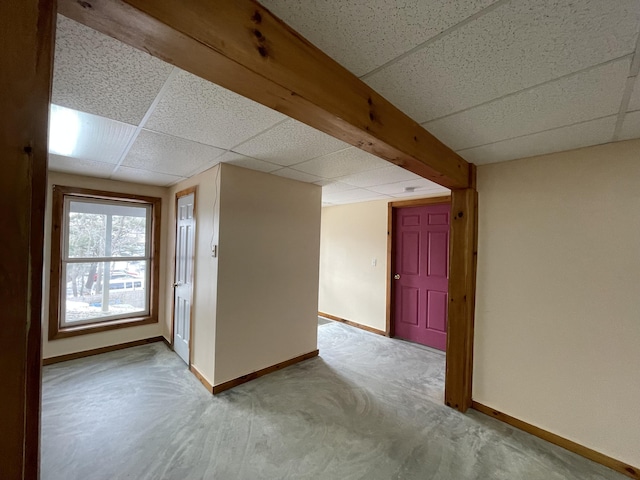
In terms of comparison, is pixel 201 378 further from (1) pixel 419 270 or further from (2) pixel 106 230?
(1) pixel 419 270

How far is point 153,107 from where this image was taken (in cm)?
157

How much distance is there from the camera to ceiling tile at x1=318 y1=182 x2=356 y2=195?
11.2ft

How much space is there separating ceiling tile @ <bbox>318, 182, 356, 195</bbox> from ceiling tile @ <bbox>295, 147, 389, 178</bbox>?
0.44m

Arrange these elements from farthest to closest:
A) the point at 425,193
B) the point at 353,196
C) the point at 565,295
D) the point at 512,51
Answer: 1. the point at 353,196
2. the point at 425,193
3. the point at 565,295
4. the point at 512,51

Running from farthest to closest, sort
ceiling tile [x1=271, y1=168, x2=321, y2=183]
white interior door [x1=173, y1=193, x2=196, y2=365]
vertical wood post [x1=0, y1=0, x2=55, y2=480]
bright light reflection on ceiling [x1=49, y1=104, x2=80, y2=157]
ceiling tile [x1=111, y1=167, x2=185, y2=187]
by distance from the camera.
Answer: white interior door [x1=173, y1=193, x2=196, y2=365] → ceiling tile [x1=111, y1=167, x2=185, y2=187] → ceiling tile [x1=271, y1=168, x2=321, y2=183] → bright light reflection on ceiling [x1=49, y1=104, x2=80, y2=157] → vertical wood post [x1=0, y1=0, x2=55, y2=480]

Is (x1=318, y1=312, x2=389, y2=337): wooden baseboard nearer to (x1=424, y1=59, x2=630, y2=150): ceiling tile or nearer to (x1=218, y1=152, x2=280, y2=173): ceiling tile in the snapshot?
(x1=218, y1=152, x2=280, y2=173): ceiling tile

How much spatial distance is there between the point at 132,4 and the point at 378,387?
10.1 ft

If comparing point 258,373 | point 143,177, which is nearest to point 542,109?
point 258,373

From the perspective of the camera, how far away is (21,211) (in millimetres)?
563

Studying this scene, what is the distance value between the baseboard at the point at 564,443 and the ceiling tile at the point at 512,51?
2.42 metres

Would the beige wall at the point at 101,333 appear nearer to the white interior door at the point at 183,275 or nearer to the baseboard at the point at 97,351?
the baseboard at the point at 97,351

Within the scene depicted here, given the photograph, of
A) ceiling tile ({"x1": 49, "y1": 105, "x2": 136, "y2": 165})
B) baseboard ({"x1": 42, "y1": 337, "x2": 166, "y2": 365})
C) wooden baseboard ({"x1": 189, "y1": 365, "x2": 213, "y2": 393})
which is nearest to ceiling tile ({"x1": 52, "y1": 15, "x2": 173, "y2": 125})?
ceiling tile ({"x1": 49, "y1": 105, "x2": 136, "y2": 165})

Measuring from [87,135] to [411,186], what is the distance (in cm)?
313

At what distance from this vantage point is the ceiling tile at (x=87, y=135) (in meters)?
1.74
